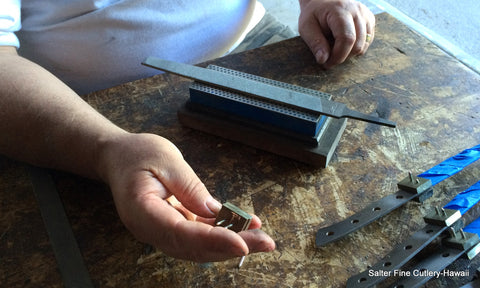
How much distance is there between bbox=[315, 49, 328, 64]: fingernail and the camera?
863mm

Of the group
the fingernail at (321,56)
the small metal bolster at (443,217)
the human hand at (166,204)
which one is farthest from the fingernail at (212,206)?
the fingernail at (321,56)

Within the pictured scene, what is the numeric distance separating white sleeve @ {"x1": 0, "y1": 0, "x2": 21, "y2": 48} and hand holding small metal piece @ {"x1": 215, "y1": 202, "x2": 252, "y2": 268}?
556mm

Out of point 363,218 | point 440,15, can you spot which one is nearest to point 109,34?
point 363,218

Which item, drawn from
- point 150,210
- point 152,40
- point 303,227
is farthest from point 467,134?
point 152,40

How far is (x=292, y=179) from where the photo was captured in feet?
2.19

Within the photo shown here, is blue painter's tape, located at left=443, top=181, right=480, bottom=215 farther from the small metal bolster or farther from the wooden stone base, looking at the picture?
the wooden stone base

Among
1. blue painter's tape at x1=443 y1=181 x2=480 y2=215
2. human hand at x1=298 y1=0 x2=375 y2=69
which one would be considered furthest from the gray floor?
blue painter's tape at x1=443 y1=181 x2=480 y2=215

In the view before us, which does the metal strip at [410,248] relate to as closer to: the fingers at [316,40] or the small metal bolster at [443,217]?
the small metal bolster at [443,217]

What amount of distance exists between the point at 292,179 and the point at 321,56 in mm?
324

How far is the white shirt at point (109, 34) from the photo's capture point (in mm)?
882

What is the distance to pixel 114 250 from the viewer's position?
0.58 metres

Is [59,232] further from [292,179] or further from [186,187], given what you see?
[292,179]

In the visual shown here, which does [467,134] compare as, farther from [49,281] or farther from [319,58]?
[49,281]

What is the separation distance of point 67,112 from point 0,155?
6.3 inches
